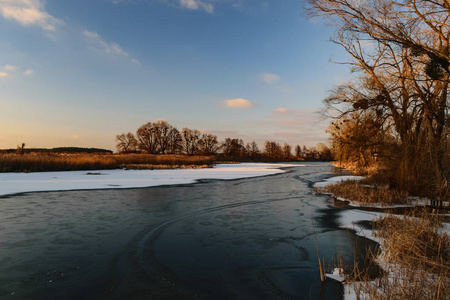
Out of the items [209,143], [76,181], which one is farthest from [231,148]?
[76,181]

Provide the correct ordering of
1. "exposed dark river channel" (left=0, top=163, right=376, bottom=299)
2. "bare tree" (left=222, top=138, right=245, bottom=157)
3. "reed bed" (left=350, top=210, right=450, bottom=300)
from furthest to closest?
"bare tree" (left=222, top=138, right=245, bottom=157), "exposed dark river channel" (left=0, top=163, right=376, bottom=299), "reed bed" (left=350, top=210, right=450, bottom=300)

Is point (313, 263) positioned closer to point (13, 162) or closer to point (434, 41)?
point (434, 41)

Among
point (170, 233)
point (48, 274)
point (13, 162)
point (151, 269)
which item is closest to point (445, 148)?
point (170, 233)

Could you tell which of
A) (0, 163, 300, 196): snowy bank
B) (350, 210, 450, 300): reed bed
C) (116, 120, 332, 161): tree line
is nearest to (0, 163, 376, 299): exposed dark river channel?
(350, 210, 450, 300): reed bed

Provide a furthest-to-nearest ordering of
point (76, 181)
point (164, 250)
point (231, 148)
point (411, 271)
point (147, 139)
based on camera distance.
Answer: point (231, 148), point (147, 139), point (76, 181), point (164, 250), point (411, 271)

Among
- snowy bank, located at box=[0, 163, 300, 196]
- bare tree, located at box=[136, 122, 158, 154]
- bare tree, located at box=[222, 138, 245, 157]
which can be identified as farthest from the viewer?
bare tree, located at box=[222, 138, 245, 157]

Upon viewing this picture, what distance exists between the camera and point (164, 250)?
Answer: 18.1 ft

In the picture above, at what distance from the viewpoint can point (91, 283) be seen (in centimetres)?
402

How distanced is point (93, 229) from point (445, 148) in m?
10.7

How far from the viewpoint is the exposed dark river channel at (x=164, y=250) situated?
3.89 meters

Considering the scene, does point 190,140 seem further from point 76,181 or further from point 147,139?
point 76,181

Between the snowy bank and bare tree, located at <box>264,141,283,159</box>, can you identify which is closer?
the snowy bank

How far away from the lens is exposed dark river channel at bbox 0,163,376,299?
12.8 feet

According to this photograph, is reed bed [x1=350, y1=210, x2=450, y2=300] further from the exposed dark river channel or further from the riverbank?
the exposed dark river channel
